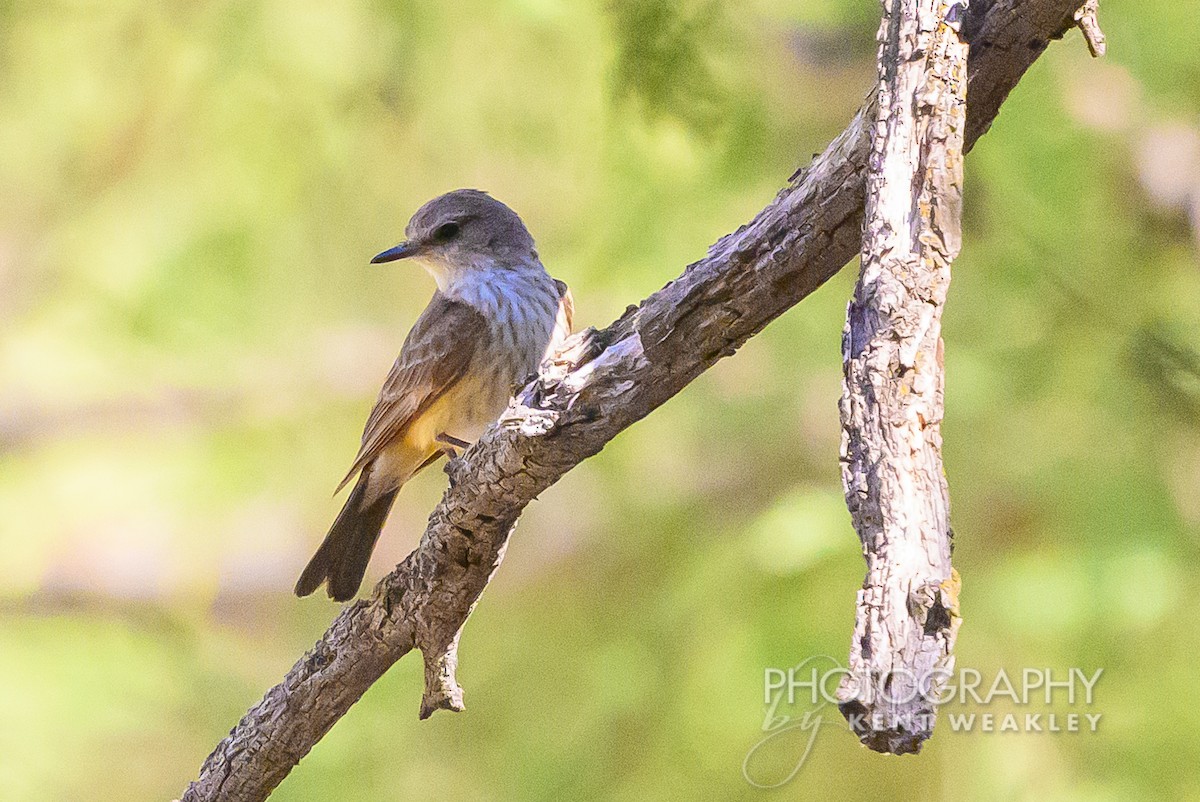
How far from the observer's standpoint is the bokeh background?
3092 millimetres

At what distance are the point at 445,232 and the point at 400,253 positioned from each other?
5.2 inches

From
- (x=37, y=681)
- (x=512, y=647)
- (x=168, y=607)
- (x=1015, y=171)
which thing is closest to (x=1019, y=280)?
(x=1015, y=171)

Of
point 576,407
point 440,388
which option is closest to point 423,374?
point 440,388

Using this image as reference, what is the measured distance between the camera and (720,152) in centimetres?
340

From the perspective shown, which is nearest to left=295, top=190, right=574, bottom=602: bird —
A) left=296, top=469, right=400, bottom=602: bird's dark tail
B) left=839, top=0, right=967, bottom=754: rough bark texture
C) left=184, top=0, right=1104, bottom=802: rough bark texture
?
left=296, top=469, right=400, bottom=602: bird's dark tail

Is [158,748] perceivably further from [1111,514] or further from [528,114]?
[1111,514]

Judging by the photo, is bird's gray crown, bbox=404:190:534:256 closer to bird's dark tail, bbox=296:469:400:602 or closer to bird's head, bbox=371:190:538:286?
bird's head, bbox=371:190:538:286

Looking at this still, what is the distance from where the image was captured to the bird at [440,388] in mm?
2705

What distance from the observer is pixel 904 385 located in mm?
1070

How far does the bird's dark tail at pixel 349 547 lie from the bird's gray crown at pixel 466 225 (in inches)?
24.3

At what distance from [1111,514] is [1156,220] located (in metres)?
0.81

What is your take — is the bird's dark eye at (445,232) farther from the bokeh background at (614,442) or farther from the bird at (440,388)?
the bokeh background at (614,442)

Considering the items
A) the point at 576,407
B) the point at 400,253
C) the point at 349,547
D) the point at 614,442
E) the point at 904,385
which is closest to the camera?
the point at 904,385

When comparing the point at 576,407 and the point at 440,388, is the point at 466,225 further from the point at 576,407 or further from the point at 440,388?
the point at 576,407
